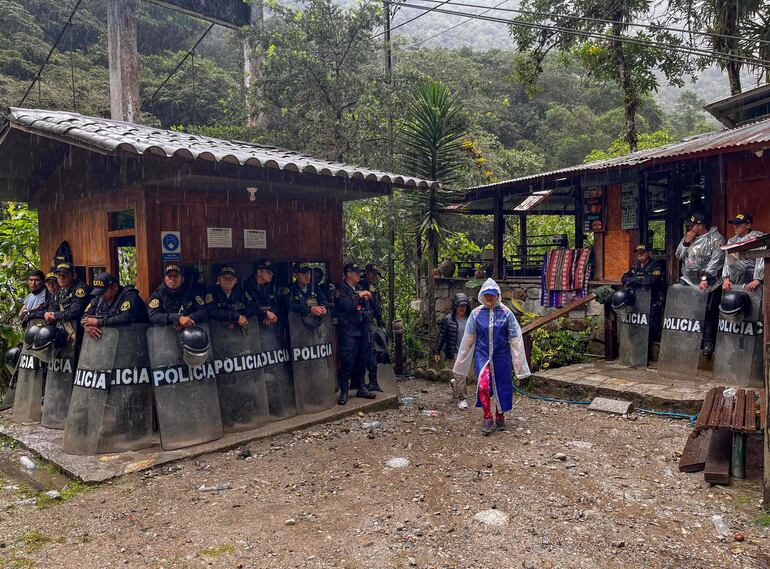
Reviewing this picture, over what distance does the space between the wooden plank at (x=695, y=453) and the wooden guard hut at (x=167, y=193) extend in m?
4.30

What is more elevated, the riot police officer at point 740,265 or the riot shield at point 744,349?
the riot police officer at point 740,265

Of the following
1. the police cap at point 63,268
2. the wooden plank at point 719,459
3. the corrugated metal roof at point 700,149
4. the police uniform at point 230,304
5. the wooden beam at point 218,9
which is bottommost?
the wooden plank at point 719,459

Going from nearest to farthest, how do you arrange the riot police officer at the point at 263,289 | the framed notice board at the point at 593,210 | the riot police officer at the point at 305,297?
the riot police officer at the point at 263,289 → the riot police officer at the point at 305,297 → the framed notice board at the point at 593,210

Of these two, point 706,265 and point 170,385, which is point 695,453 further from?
point 170,385

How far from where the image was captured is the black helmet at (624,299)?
889 centimetres

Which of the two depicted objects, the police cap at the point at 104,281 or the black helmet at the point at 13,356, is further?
the black helmet at the point at 13,356

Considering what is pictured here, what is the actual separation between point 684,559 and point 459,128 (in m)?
7.81

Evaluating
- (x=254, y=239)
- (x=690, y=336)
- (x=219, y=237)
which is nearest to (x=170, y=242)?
(x=219, y=237)

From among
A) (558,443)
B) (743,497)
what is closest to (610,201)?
(558,443)

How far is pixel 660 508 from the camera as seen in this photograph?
4.42 m

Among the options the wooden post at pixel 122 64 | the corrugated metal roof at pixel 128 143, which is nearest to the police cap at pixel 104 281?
the corrugated metal roof at pixel 128 143

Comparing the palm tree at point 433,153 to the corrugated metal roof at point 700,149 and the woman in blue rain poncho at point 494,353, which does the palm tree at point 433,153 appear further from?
the woman in blue rain poncho at point 494,353

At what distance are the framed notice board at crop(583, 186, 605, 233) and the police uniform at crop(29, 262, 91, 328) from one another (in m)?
8.67

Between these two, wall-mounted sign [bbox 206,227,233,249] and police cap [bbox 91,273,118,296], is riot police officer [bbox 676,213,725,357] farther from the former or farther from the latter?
police cap [bbox 91,273,118,296]
